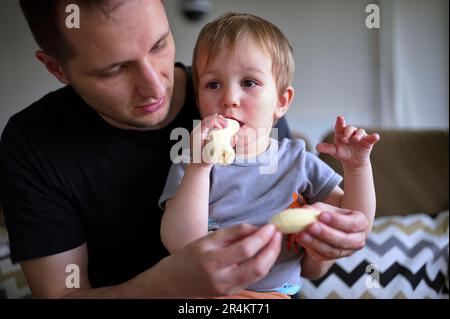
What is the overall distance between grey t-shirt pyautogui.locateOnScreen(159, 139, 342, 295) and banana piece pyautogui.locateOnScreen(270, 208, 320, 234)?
4.9 inches

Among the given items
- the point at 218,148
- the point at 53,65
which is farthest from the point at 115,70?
the point at 218,148

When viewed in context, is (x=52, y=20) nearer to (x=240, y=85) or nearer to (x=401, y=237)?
(x=240, y=85)

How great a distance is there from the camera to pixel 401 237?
1468mm

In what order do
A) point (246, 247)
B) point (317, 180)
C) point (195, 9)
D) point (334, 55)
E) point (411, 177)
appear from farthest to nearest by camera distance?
point (334, 55), point (195, 9), point (411, 177), point (317, 180), point (246, 247)

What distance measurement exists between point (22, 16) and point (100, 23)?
0.22 meters

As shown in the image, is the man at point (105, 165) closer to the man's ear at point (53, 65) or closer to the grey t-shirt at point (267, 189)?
the man's ear at point (53, 65)

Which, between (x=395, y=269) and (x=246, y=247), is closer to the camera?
(x=246, y=247)

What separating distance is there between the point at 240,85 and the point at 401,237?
970mm

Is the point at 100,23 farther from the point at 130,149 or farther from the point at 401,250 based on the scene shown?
the point at 401,250

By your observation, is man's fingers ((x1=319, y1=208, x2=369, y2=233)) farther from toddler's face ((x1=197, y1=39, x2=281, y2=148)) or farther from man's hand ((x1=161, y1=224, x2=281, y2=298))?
toddler's face ((x1=197, y1=39, x2=281, y2=148))

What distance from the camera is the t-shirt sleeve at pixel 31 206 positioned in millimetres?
800

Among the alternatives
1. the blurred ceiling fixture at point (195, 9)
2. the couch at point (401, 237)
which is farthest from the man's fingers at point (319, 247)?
the blurred ceiling fixture at point (195, 9)
